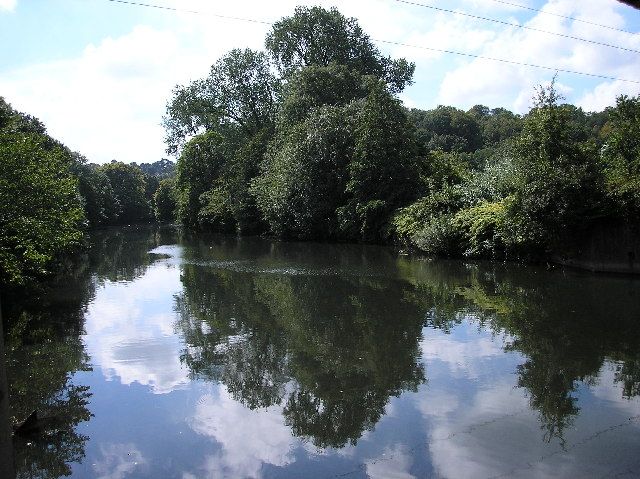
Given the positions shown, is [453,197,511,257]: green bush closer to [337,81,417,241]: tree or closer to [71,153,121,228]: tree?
[337,81,417,241]: tree

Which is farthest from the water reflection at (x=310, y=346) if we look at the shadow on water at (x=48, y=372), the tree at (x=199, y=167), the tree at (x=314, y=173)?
the tree at (x=199, y=167)

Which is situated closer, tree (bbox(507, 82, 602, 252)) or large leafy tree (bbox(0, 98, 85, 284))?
large leafy tree (bbox(0, 98, 85, 284))

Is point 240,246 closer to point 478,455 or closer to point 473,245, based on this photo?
point 473,245

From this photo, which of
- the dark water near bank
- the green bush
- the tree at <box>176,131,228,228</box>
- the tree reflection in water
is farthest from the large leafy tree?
the tree at <box>176,131,228,228</box>

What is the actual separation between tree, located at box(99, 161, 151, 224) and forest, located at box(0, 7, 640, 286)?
32.1 feet

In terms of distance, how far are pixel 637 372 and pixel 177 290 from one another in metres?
14.7

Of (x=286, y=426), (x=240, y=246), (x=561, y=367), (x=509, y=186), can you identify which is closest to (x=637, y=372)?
(x=561, y=367)

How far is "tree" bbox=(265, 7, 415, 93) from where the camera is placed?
155 feet

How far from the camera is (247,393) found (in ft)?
29.2

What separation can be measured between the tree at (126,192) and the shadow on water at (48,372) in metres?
66.7

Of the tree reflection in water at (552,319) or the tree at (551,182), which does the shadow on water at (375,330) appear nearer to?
the tree reflection in water at (552,319)

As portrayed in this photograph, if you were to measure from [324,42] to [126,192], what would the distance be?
51.7 meters

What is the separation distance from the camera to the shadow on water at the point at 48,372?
679cm

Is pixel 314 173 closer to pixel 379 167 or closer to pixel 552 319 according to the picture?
pixel 379 167
